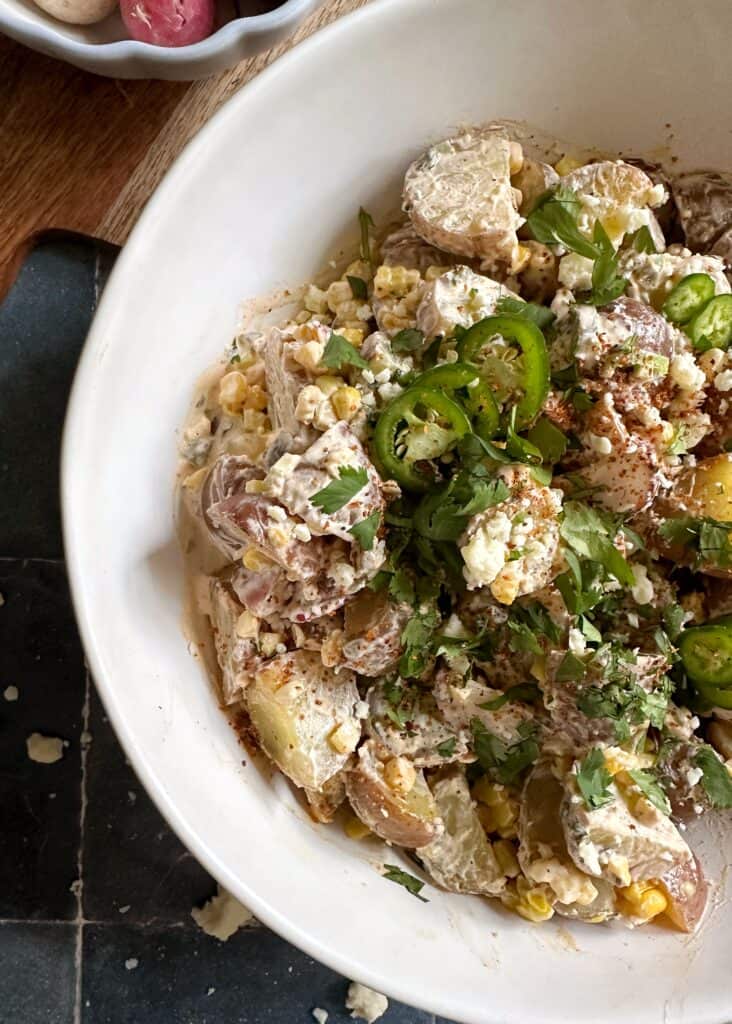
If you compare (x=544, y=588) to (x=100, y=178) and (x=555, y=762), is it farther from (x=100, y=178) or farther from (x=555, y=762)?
(x=100, y=178)

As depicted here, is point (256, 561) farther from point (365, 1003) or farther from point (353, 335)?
point (365, 1003)

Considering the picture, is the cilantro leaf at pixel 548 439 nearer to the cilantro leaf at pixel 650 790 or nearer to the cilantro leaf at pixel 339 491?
the cilantro leaf at pixel 339 491

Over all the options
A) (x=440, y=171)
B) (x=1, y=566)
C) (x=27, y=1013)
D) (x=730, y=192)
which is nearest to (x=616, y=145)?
(x=730, y=192)

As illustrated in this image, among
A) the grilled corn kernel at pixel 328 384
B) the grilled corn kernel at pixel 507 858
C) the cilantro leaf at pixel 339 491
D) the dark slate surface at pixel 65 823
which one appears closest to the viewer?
the cilantro leaf at pixel 339 491

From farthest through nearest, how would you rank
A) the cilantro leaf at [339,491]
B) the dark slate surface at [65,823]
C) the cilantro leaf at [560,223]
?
the dark slate surface at [65,823] < the cilantro leaf at [560,223] < the cilantro leaf at [339,491]

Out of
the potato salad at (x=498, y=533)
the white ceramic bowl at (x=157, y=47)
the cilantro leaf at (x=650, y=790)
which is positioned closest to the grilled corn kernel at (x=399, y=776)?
the potato salad at (x=498, y=533)

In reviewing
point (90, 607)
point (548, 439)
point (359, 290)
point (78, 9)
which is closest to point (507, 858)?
point (548, 439)

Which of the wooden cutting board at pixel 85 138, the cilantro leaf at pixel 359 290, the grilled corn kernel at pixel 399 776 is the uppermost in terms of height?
the wooden cutting board at pixel 85 138

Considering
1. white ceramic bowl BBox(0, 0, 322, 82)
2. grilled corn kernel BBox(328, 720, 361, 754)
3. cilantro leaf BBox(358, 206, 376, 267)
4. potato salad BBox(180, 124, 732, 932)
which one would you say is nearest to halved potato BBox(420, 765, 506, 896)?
potato salad BBox(180, 124, 732, 932)
